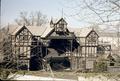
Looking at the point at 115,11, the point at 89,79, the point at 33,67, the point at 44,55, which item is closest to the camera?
the point at 115,11

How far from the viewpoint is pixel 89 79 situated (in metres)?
19.0

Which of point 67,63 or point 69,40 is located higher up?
point 69,40

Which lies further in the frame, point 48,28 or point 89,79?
point 48,28

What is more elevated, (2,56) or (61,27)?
(61,27)

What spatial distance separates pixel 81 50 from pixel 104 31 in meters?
35.3

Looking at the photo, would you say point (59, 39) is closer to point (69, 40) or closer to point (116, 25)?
point (69, 40)

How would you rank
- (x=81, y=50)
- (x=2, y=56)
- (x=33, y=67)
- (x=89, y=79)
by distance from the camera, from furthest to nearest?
(x=81, y=50), (x=33, y=67), (x=89, y=79), (x=2, y=56)

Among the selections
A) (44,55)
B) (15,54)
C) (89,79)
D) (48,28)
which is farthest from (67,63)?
(15,54)

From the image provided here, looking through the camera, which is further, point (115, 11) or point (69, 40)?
point (69, 40)

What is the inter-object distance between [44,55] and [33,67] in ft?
9.79

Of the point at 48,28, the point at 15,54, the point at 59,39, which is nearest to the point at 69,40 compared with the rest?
the point at 59,39

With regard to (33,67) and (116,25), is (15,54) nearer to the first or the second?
(116,25)

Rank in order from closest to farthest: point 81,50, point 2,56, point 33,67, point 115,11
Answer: point 115,11 < point 2,56 < point 33,67 < point 81,50

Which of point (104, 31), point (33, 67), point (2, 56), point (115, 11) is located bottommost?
point (33, 67)
